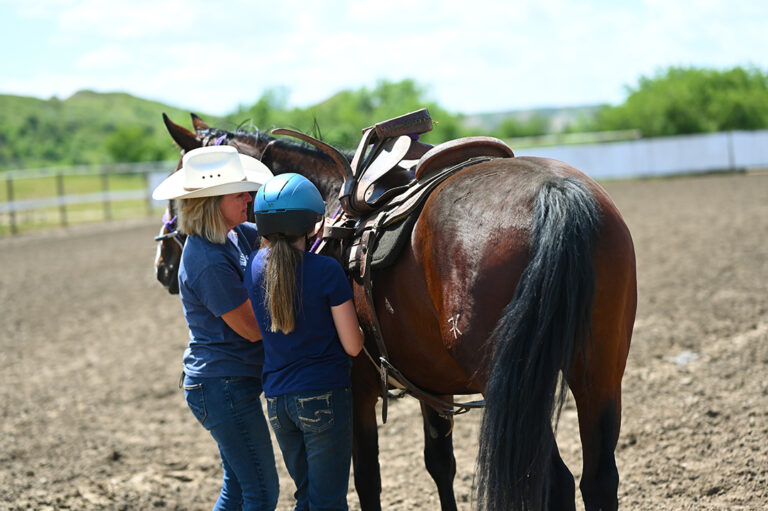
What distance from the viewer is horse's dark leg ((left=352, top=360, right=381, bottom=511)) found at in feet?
9.49

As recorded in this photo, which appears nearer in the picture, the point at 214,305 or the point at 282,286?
the point at 282,286

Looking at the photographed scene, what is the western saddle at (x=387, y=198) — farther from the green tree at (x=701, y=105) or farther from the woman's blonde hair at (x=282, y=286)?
the green tree at (x=701, y=105)

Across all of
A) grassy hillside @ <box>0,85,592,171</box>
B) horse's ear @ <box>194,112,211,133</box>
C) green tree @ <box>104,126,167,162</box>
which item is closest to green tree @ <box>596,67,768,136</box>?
Answer: grassy hillside @ <box>0,85,592,171</box>

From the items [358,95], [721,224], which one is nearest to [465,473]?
[721,224]

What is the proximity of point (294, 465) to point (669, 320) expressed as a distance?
5.21m

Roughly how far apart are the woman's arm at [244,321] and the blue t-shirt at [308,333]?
0.09 m

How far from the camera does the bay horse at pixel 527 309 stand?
6.63 feet

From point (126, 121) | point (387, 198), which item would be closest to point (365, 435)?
point (387, 198)

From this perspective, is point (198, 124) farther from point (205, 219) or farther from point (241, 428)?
point (241, 428)

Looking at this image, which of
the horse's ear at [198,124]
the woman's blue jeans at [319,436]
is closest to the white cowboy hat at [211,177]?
the woman's blue jeans at [319,436]

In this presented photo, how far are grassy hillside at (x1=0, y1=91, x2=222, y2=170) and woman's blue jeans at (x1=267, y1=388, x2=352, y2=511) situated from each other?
133 ft

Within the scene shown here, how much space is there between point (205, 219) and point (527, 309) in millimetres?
1272

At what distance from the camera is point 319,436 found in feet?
7.93

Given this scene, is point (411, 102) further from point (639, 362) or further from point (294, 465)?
point (294, 465)
